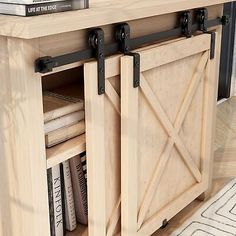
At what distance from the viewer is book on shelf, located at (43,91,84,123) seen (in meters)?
1.16

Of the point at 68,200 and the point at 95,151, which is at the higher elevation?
the point at 95,151

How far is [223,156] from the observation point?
2299mm

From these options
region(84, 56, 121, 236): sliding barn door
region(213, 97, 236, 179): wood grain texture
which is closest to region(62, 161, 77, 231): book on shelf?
region(84, 56, 121, 236): sliding barn door

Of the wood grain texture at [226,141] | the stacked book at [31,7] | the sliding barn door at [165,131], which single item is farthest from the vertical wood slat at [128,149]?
the wood grain texture at [226,141]

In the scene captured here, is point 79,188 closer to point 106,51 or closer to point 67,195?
point 67,195

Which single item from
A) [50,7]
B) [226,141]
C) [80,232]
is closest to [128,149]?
[80,232]

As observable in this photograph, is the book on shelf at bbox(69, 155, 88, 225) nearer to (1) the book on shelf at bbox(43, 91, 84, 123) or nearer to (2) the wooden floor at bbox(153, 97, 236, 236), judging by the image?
(1) the book on shelf at bbox(43, 91, 84, 123)

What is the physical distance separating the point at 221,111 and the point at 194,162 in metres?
1.32

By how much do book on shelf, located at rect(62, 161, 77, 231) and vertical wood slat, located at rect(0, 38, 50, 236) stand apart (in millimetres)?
231

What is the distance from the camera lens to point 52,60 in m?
1.00

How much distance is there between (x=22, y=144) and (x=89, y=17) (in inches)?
12.7

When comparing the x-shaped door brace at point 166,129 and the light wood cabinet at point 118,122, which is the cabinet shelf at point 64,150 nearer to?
the light wood cabinet at point 118,122

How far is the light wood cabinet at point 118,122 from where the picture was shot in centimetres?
101

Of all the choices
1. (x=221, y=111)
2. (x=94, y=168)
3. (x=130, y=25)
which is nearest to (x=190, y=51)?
(x=130, y=25)
